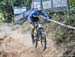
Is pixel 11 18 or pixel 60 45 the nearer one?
pixel 60 45

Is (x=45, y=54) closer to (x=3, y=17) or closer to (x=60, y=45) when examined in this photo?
(x=60, y=45)

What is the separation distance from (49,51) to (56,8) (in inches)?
335

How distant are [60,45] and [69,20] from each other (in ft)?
5.41

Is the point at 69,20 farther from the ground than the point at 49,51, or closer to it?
farther from the ground

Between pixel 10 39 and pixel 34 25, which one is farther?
pixel 10 39

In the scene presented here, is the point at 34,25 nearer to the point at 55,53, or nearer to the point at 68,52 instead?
the point at 55,53

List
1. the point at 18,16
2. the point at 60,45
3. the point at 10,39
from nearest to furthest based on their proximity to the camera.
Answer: the point at 60,45 < the point at 10,39 < the point at 18,16

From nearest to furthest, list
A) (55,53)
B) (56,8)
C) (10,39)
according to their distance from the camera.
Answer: (55,53) → (10,39) → (56,8)

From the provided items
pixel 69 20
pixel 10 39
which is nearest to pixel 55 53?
pixel 69 20

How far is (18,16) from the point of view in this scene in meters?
22.5

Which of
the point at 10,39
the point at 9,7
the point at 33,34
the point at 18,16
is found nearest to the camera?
the point at 33,34

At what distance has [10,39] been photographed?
15.2 m

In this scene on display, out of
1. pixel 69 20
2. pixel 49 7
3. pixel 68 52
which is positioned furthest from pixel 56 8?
pixel 68 52

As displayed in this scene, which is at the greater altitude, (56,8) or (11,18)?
(56,8)
